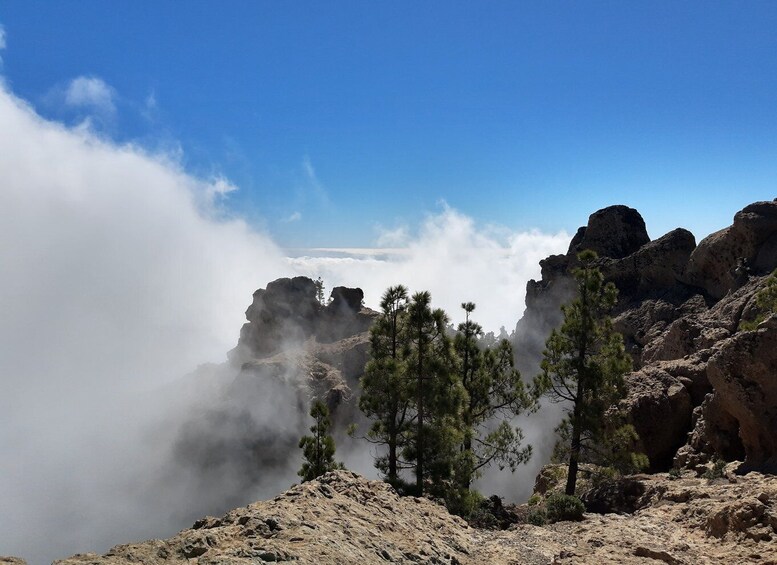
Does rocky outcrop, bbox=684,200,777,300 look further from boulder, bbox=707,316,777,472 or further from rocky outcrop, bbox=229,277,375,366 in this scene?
rocky outcrop, bbox=229,277,375,366

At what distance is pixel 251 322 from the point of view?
94.8m

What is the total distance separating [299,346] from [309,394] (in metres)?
12.4

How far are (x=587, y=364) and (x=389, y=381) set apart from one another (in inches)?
403

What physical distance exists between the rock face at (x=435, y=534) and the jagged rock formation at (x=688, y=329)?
3.68m

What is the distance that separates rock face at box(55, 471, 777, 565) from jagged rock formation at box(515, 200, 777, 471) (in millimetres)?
3682

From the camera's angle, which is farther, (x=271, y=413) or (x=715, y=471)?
(x=271, y=413)

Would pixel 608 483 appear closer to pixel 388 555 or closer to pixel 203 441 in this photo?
pixel 388 555

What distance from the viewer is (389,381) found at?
73.0ft

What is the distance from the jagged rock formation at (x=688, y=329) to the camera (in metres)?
21.3

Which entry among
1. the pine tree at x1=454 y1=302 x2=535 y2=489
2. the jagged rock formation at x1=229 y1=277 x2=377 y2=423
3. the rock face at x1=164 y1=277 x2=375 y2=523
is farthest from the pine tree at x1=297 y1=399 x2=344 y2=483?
the jagged rock formation at x1=229 y1=277 x2=377 y2=423

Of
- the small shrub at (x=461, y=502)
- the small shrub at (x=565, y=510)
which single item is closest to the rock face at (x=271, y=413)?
the small shrub at (x=461, y=502)

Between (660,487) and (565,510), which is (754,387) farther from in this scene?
(565,510)

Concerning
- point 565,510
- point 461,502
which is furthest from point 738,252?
point 461,502

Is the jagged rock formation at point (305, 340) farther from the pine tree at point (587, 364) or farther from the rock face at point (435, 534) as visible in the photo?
the rock face at point (435, 534)
